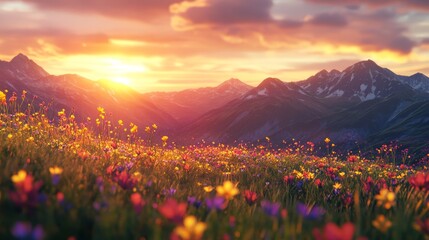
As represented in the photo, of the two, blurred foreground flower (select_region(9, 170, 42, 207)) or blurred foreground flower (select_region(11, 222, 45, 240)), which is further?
blurred foreground flower (select_region(9, 170, 42, 207))

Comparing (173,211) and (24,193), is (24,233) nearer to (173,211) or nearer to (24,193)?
(24,193)

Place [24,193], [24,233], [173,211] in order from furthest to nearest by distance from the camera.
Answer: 1. [24,193]
2. [173,211]
3. [24,233]

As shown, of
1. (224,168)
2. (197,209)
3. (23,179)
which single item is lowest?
(224,168)

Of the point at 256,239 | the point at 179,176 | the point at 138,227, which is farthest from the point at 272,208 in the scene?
the point at 179,176

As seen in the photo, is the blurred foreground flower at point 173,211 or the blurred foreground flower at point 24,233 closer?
the blurred foreground flower at point 24,233

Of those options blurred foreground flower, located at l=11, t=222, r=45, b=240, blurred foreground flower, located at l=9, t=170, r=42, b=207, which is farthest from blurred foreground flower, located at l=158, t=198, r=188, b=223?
blurred foreground flower, located at l=9, t=170, r=42, b=207

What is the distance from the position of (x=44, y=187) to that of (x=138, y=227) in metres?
1.32

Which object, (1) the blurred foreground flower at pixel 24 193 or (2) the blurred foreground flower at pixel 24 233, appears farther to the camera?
(1) the blurred foreground flower at pixel 24 193

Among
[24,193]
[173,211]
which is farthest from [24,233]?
[173,211]

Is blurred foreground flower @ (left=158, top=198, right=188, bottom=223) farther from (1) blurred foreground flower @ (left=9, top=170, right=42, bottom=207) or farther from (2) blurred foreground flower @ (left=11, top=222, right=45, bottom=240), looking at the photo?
(1) blurred foreground flower @ (left=9, top=170, right=42, bottom=207)

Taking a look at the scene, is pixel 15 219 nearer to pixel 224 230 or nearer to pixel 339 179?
pixel 224 230

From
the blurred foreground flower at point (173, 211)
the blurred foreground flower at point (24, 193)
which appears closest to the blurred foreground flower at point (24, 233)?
the blurred foreground flower at point (24, 193)

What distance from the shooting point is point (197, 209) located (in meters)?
4.29

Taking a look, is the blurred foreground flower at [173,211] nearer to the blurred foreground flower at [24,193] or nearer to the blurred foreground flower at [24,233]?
the blurred foreground flower at [24,233]
